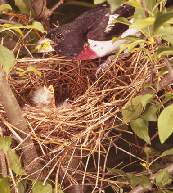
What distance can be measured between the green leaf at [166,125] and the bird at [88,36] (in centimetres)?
49

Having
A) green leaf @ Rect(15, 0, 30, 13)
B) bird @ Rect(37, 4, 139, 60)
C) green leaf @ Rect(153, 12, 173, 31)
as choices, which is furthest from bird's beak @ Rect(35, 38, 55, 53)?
green leaf @ Rect(153, 12, 173, 31)

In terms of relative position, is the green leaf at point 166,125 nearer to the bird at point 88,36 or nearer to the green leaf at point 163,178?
the green leaf at point 163,178

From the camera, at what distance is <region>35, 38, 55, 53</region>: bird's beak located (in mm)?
1325

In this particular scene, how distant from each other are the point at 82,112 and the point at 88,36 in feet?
0.93

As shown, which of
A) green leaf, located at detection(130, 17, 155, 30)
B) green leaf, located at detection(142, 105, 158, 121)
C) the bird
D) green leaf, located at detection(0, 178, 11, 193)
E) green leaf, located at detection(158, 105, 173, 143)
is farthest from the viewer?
the bird

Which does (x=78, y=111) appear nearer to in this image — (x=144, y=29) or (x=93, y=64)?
(x=93, y=64)

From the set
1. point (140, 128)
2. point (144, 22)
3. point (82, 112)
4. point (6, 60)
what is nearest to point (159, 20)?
point (144, 22)

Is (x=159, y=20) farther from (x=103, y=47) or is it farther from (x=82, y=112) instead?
(x=103, y=47)

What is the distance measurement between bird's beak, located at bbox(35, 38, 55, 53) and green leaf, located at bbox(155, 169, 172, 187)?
550 mm

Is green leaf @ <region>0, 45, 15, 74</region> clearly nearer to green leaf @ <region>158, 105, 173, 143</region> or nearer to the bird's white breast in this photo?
green leaf @ <region>158, 105, 173, 143</region>

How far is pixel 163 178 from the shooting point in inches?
39.8

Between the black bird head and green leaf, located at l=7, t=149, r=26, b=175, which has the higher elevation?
the black bird head

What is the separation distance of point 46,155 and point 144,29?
17.9 inches

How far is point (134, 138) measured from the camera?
1.38 metres
